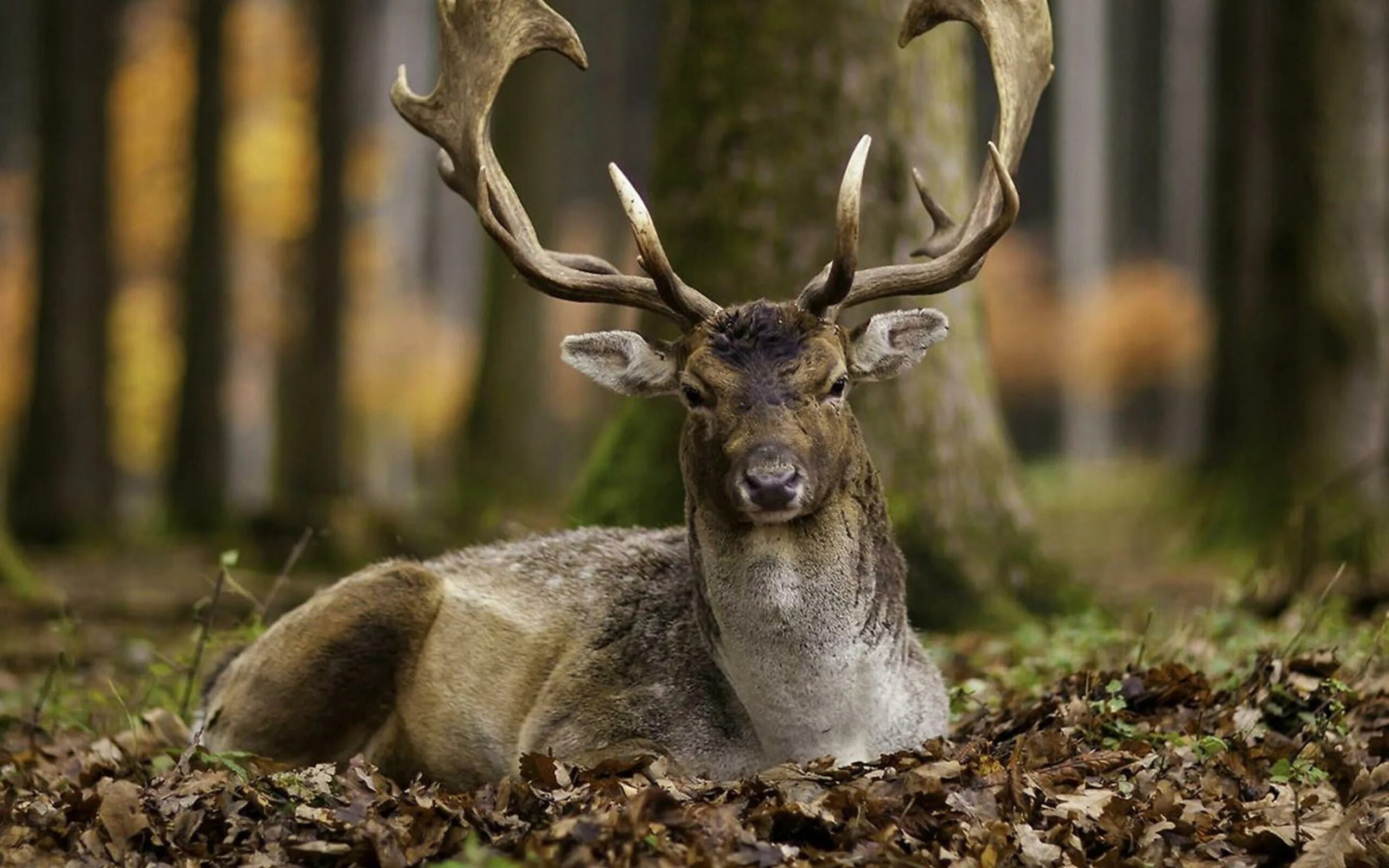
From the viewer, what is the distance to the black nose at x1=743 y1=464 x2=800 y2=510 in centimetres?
668

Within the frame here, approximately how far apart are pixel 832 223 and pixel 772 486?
3.87 meters

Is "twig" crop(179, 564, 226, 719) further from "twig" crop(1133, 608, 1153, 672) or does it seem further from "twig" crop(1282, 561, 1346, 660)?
"twig" crop(1282, 561, 1346, 660)

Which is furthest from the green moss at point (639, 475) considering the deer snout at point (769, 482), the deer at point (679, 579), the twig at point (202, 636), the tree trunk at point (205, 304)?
the tree trunk at point (205, 304)

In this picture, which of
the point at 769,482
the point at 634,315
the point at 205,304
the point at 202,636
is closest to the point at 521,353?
the point at 205,304

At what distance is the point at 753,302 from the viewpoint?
7.75 m

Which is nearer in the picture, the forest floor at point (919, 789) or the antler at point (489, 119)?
the forest floor at point (919, 789)

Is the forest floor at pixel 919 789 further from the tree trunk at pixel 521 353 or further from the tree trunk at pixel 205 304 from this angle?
the tree trunk at pixel 205 304

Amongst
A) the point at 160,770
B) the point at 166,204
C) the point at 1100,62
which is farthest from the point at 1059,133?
the point at 160,770

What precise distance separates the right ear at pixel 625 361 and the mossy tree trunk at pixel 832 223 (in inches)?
103

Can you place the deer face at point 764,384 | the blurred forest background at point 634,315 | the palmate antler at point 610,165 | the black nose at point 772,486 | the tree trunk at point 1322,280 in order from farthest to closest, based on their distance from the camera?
the tree trunk at point 1322,280, the blurred forest background at point 634,315, the palmate antler at point 610,165, the deer face at point 764,384, the black nose at point 772,486

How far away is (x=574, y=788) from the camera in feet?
21.8

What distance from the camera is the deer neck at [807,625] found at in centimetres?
704

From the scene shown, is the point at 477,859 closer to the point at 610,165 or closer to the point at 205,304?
the point at 610,165

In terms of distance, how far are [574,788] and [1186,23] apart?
53621mm
